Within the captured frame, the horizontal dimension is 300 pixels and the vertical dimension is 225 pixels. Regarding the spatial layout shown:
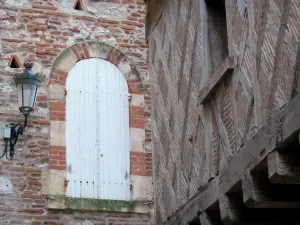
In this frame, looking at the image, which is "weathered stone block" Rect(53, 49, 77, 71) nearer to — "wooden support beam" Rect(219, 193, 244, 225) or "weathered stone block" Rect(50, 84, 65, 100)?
"weathered stone block" Rect(50, 84, 65, 100)

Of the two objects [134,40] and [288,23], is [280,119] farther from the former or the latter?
[134,40]

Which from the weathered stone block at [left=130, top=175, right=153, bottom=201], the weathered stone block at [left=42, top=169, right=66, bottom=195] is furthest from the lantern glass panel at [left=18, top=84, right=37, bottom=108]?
the weathered stone block at [left=130, top=175, right=153, bottom=201]

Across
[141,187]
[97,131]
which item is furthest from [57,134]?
[141,187]

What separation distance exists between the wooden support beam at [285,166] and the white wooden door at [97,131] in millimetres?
6227

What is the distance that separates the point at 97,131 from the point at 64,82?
84 centimetres

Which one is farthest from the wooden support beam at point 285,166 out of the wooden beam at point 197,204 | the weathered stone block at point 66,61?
the weathered stone block at point 66,61

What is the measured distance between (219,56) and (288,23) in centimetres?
173

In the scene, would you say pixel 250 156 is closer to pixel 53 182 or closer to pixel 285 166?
pixel 285 166

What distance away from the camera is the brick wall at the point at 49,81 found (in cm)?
1078

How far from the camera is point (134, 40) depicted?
11961mm

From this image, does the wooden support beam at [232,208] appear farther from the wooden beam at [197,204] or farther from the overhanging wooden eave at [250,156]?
the wooden beam at [197,204]

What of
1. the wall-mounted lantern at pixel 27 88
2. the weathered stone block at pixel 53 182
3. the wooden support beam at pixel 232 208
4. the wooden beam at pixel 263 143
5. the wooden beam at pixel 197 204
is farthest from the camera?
the weathered stone block at pixel 53 182

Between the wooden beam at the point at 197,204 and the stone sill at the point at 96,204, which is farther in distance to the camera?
the stone sill at the point at 96,204

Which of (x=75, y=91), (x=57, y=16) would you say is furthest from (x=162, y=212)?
(x=57, y=16)
